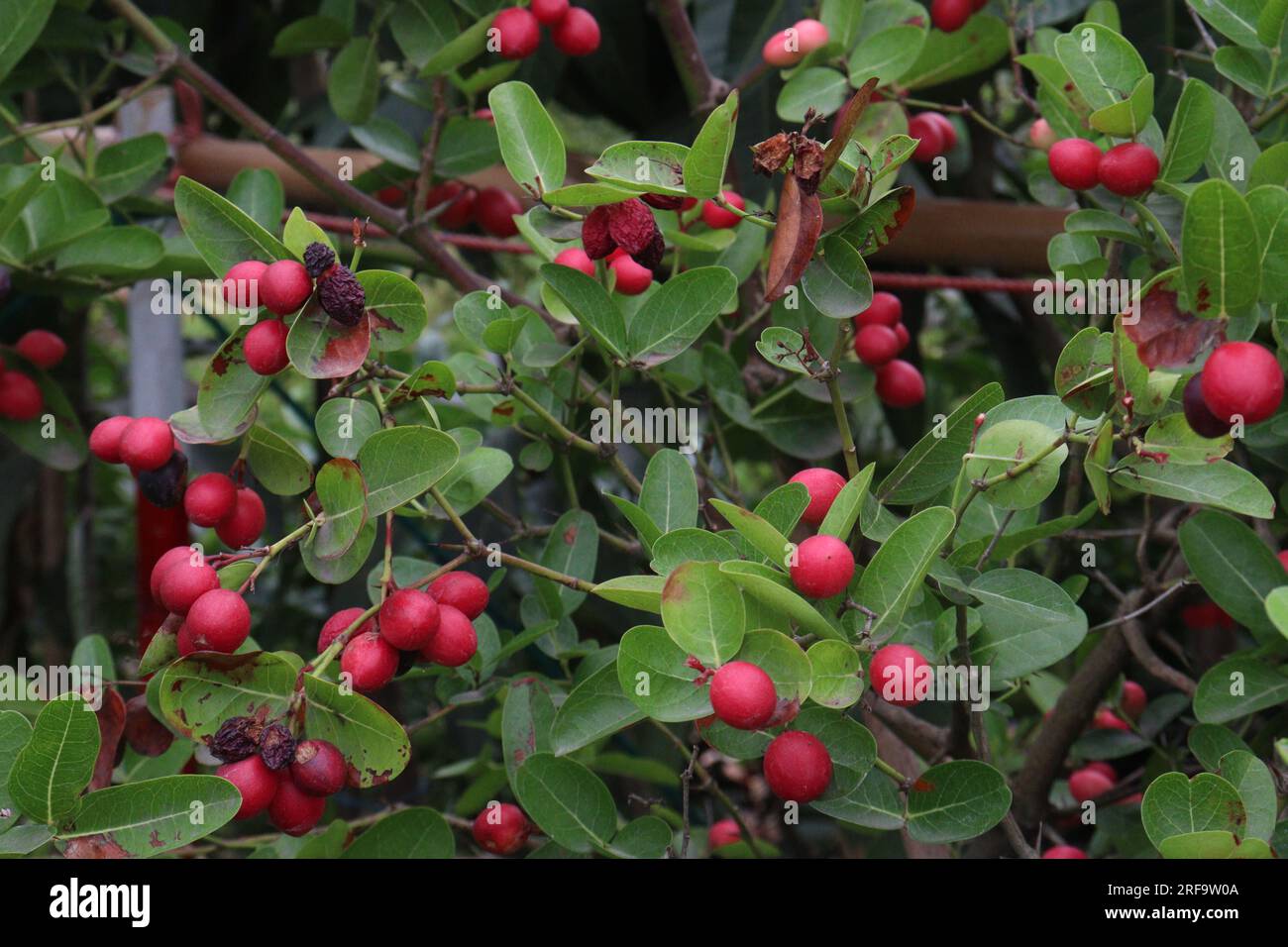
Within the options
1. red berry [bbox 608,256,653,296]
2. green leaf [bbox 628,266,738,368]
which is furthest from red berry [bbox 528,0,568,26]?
green leaf [bbox 628,266,738,368]

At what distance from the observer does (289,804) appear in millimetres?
707

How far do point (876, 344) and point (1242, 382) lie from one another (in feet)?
1.70

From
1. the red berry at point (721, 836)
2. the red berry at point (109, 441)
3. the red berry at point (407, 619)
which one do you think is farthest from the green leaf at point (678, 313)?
the red berry at point (721, 836)

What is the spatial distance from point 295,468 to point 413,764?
1089 millimetres

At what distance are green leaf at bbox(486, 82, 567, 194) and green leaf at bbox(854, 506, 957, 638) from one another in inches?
12.5

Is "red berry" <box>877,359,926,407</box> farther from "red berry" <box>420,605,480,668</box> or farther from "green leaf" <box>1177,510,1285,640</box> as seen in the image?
"red berry" <box>420,605,480,668</box>

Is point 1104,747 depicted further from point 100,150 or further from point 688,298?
point 100,150

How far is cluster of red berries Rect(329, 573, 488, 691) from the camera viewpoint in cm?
71

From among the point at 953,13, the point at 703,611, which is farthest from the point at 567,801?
the point at 953,13

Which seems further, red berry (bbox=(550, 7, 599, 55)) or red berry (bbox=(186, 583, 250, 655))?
red berry (bbox=(550, 7, 599, 55))

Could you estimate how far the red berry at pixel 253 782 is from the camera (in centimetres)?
69

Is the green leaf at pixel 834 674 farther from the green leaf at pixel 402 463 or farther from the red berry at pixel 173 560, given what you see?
the red berry at pixel 173 560

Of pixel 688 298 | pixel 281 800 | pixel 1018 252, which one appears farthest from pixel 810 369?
pixel 1018 252

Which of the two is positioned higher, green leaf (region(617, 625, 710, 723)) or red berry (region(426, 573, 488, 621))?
red berry (region(426, 573, 488, 621))
